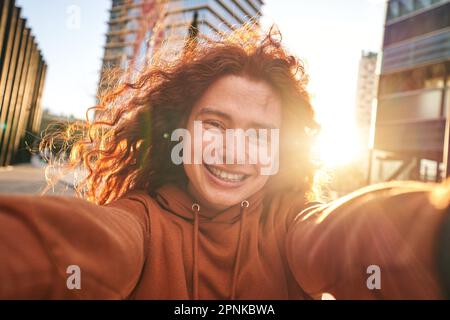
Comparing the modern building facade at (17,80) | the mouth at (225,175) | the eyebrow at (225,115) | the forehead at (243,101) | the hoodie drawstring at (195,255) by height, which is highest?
the modern building facade at (17,80)

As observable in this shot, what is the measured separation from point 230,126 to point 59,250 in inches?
38.0

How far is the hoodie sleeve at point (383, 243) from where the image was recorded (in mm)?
654

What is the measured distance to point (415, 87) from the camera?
11.7 metres

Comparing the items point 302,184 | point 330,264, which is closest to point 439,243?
point 330,264

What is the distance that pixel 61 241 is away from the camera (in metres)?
0.71

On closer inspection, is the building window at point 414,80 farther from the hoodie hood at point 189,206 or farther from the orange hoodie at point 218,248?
the orange hoodie at point 218,248

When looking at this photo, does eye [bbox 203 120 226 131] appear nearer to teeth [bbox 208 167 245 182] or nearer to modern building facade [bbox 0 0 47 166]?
teeth [bbox 208 167 245 182]

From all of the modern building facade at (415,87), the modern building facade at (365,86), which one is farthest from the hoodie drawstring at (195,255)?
the modern building facade at (365,86)

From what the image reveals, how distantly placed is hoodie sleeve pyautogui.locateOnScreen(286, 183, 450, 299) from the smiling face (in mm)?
569

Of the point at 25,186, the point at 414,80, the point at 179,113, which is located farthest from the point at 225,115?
the point at 414,80

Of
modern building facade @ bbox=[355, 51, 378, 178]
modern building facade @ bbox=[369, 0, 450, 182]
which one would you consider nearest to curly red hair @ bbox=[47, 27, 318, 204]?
modern building facade @ bbox=[369, 0, 450, 182]

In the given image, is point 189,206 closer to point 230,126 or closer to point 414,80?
point 230,126
